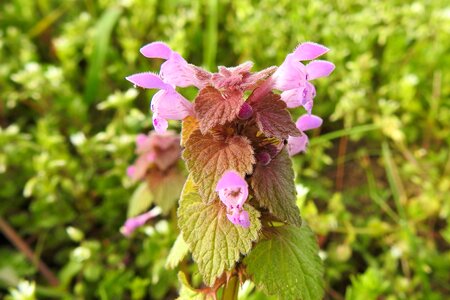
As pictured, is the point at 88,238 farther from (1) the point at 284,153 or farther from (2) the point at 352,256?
(1) the point at 284,153

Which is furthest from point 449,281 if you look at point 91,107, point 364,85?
point 91,107

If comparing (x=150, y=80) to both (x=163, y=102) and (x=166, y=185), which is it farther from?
(x=166, y=185)

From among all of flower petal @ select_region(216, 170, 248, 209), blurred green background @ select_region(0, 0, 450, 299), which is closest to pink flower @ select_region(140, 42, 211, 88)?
flower petal @ select_region(216, 170, 248, 209)

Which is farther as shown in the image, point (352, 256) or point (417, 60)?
point (417, 60)

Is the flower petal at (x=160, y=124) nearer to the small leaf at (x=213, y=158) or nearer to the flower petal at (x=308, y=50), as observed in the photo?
the small leaf at (x=213, y=158)

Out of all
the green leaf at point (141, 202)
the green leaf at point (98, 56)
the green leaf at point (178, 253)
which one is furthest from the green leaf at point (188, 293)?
the green leaf at point (98, 56)

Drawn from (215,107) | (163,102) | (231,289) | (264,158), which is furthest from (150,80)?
(231,289)
